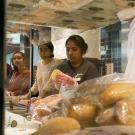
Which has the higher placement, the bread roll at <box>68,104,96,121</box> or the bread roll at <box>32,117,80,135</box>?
the bread roll at <box>68,104,96,121</box>

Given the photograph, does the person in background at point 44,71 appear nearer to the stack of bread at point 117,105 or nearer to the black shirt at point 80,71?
the black shirt at point 80,71

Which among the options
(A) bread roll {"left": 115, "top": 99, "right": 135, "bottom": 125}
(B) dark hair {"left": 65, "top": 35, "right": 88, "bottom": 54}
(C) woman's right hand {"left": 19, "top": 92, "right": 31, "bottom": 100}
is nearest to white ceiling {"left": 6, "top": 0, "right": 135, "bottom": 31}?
(B) dark hair {"left": 65, "top": 35, "right": 88, "bottom": 54}

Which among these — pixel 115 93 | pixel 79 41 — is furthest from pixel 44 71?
pixel 115 93

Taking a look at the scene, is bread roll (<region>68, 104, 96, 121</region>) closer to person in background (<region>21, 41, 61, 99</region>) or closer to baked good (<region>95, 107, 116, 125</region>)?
baked good (<region>95, 107, 116, 125</region>)

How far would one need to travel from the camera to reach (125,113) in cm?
37

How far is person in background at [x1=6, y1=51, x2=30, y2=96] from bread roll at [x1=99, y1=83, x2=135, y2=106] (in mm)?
179

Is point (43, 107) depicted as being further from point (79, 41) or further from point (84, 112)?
point (79, 41)

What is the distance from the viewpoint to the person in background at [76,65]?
23.1 inches

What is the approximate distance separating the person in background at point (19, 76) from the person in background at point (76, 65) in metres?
0.07

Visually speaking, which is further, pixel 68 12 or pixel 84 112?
pixel 68 12

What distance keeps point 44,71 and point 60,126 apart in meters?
0.24

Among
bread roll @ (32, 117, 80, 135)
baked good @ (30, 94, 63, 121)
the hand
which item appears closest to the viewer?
bread roll @ (32, 117, 80, 135)

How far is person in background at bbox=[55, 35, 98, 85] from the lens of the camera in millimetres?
586

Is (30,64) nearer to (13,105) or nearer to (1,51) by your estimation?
(13,105)
